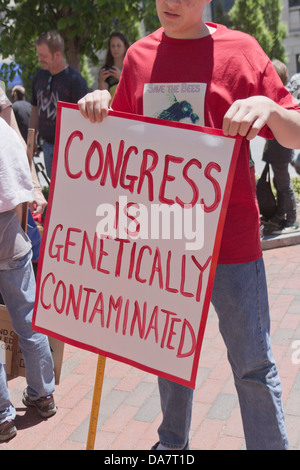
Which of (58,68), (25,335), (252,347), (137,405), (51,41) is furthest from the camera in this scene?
(58,68)

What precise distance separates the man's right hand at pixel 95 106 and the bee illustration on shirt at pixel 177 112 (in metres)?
0.17

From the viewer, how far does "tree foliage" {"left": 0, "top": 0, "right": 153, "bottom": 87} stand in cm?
750

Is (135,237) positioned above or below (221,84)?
below

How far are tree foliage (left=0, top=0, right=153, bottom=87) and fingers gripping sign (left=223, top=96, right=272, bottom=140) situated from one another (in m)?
5.86

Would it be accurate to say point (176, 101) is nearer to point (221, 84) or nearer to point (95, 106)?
point (221, 84)

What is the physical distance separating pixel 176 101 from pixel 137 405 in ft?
5.44

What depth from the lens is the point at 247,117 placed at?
1719 mm

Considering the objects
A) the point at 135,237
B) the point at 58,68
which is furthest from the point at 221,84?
the point at 58,68

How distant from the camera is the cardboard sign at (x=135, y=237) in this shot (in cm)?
187

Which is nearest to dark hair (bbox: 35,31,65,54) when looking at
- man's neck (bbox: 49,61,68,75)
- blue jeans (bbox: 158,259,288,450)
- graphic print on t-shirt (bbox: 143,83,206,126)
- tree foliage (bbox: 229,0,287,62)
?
man's neck (bbox: 49,61,68,75)

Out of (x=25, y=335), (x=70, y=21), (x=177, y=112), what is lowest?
(x=25, y=335)

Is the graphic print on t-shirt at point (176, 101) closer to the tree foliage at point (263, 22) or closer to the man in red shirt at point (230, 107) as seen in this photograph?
the man in red shirt at point (230, 107)

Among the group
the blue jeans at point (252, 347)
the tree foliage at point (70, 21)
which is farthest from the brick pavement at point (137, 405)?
the tree foliage at point (70, 21)
